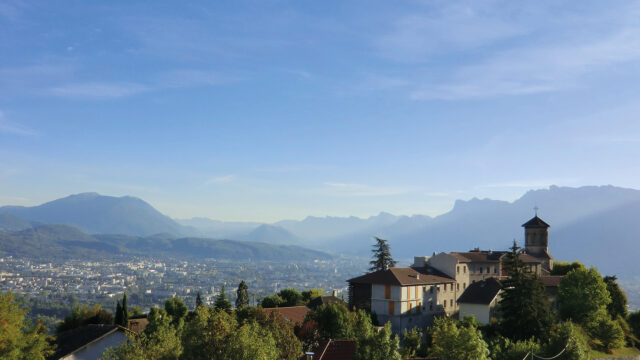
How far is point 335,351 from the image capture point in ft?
139

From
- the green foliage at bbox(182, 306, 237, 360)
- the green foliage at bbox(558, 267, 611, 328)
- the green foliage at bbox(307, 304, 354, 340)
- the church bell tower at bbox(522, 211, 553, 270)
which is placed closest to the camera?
the green foliage at bbox(182, 306, 237, 360)

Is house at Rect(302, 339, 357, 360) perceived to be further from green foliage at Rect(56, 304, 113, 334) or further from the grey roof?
green foliage at Rect(56, 304, 113, 334)

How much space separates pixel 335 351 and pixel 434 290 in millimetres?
36367

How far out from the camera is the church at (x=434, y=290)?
72.1 metres

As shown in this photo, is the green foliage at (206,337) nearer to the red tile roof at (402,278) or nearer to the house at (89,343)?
the house at (89,343)

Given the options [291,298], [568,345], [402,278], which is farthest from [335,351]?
[291,298]

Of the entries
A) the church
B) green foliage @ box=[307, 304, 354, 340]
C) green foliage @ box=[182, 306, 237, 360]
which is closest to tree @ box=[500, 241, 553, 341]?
the church

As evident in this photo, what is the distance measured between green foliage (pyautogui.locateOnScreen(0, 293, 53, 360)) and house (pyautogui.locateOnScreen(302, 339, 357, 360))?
17412 millimetres

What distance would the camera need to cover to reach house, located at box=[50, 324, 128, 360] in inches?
2002

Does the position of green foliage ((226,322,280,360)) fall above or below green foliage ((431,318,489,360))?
above

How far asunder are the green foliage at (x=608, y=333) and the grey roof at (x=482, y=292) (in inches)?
498

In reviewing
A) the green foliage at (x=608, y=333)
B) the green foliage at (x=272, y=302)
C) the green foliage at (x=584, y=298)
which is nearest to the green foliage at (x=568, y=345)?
the green foliage at (x=608, y=333)

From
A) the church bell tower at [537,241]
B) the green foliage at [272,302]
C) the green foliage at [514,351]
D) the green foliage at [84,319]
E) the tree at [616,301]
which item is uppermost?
the church bell tower at [537,241]

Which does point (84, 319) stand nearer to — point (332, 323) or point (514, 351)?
point (332, 323)
